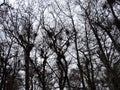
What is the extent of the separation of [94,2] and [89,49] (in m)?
4.24

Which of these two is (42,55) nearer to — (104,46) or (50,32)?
(50,32)

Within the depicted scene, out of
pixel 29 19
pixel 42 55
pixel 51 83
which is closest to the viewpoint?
pixel 29 19

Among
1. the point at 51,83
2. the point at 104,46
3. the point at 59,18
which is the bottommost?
the point at 51,83

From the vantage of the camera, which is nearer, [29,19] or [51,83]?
[29,19]

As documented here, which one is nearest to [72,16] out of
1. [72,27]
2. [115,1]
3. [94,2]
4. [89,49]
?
[72,27]

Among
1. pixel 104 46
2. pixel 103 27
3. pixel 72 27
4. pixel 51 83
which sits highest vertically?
pixel 72 27

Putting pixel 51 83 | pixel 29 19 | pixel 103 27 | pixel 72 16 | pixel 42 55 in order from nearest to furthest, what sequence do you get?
pixel 103 27, pixel 29 19, pixel 42 55, pixel 72 16, pixel 51 83

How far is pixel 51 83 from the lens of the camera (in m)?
20.6

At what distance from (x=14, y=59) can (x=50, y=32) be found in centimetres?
454

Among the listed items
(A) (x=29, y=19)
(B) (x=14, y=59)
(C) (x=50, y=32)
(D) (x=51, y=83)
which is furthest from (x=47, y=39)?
(D) (x=51, y=83)

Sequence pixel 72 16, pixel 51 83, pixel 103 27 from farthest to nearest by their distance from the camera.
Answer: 1. pixel 51 83
2. pixel 72 16
3. pixel 103 27

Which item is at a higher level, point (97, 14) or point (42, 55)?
point (97, 14)

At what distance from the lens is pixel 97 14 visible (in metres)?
14.9

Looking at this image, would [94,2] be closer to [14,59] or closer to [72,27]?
[72,27]
